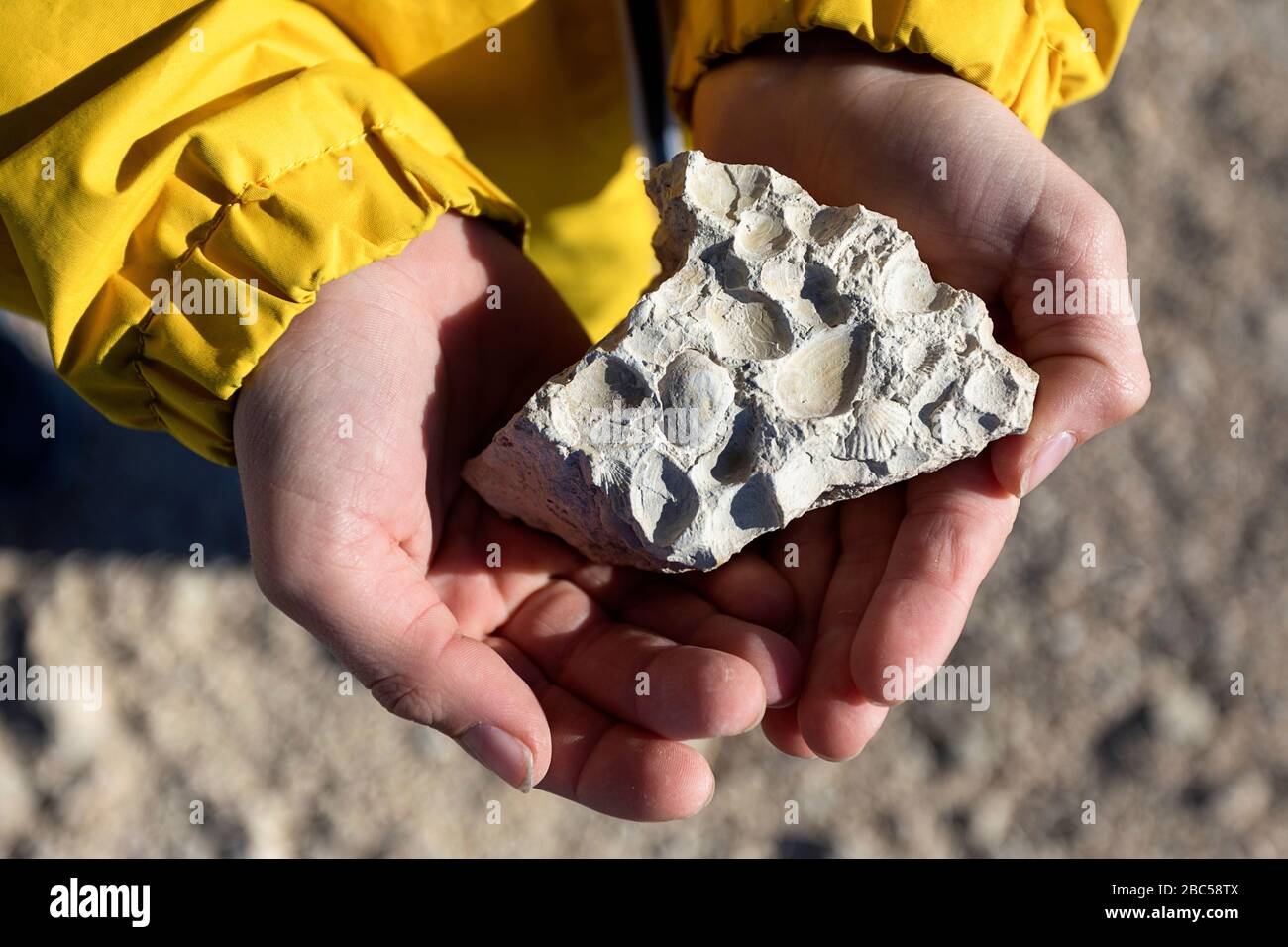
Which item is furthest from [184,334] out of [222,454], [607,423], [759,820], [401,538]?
[759,820]

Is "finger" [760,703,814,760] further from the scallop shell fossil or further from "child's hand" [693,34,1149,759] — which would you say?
the scallop shell fossil

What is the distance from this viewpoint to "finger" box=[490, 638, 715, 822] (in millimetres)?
1595

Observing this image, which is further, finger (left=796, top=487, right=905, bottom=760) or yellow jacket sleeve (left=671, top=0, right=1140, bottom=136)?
yellow jacket sleeve (left=671, top=0, right=1140, bottom=136)

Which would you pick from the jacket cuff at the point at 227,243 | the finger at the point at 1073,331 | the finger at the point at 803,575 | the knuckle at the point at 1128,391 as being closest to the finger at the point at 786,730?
the finger at the point at 803,575

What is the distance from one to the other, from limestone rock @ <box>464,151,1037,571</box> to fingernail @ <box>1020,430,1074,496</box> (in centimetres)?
6

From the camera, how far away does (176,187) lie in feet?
5.24

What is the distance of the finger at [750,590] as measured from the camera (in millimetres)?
1789

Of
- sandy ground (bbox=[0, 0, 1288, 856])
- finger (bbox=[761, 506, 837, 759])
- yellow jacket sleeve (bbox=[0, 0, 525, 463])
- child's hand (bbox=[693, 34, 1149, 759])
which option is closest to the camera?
yellow jacket sleeve (bbox=[0, 0, 525, 463])

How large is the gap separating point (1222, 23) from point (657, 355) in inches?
100

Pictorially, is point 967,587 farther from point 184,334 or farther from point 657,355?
point 184,334

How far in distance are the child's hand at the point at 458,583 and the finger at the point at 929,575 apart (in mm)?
159

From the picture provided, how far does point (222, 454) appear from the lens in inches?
72.0

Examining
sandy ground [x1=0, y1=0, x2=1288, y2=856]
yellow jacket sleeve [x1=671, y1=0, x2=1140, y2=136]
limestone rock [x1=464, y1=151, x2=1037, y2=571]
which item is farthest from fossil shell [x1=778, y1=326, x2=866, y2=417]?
sandy ground [x1=0, y1=0, x2=1288, y2=856]

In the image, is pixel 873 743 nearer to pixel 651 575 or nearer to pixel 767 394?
pixel 651 575
